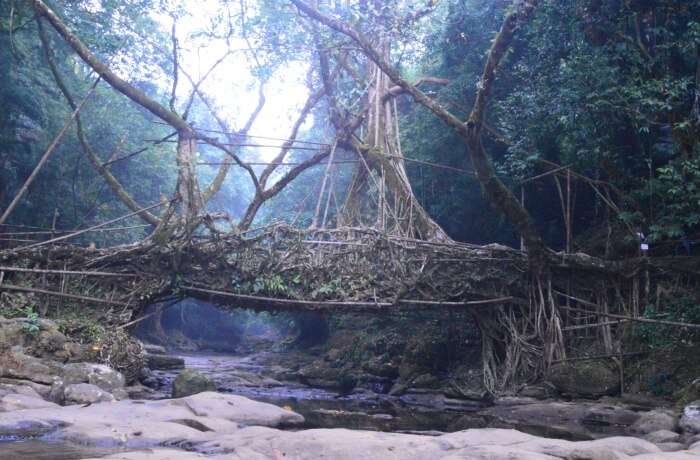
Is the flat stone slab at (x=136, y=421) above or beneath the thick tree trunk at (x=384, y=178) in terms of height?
beneath

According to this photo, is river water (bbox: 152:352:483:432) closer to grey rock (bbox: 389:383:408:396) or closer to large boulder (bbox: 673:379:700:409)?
grey rock (bbox: 389:383:408:396)

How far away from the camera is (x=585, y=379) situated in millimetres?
11953

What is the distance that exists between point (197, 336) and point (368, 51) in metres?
25.8

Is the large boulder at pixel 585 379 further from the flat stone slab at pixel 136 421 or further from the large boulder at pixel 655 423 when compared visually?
the flat stone slab at pixel 136 421

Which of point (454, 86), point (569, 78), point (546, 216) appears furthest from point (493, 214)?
point (569, 78)

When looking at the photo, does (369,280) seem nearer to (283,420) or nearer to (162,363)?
(283,420)

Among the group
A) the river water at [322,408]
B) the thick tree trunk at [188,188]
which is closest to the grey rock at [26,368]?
the river water at [322,408]

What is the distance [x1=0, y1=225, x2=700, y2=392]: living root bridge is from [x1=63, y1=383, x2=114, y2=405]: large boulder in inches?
133

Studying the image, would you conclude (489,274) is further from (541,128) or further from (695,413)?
(695,413)

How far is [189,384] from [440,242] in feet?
17.3

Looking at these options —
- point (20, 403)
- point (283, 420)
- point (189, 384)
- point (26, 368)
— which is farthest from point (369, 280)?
point (20, 403)

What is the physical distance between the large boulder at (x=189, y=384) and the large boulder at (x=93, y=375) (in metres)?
0.97

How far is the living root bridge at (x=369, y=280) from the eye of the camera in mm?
12094

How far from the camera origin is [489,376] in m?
13.9
